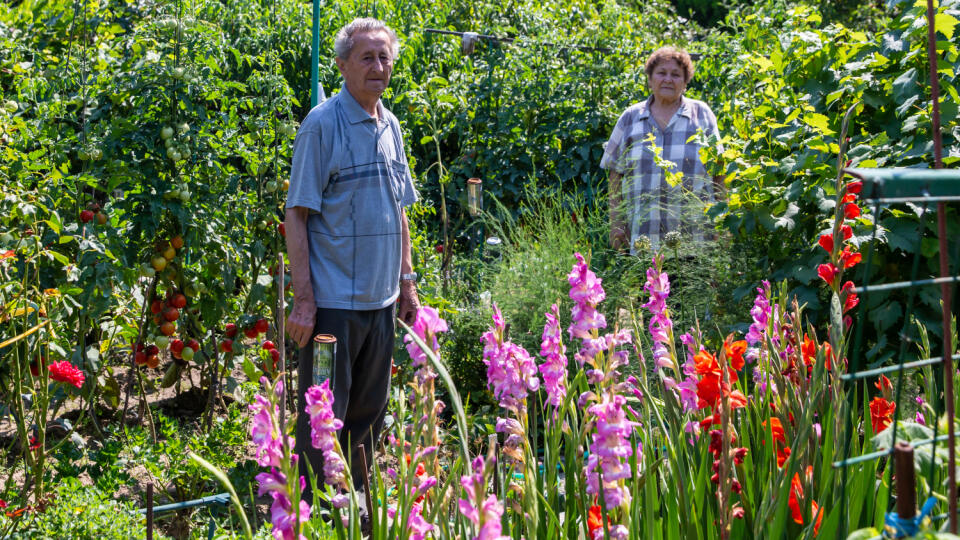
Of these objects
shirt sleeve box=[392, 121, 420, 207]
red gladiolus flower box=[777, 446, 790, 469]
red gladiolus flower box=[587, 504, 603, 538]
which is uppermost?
shirt sleeve box=[392, 121, 420, 207]

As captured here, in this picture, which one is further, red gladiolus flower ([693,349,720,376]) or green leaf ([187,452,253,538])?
red gladiolus flower ([693,349,720,376])

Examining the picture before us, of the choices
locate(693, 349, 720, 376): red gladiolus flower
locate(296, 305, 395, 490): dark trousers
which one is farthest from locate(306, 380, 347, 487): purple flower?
locate(296, 305, 395, 490): dark trousers

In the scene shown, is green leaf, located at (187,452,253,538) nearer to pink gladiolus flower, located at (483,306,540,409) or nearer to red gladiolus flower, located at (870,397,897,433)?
pink gladiolus flower, located at (483,306,540,409)

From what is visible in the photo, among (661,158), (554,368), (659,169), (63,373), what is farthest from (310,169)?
(659,169)

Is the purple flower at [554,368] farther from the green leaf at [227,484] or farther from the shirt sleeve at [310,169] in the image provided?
the shirt sleeve at [310,169]

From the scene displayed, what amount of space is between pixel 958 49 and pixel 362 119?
1.77 m

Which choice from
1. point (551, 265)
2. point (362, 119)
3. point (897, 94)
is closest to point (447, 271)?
point (551, 265)

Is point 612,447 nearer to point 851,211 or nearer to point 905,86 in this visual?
point 851,211

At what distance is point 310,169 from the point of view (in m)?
2.79

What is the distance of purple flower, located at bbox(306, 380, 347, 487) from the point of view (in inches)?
52.6

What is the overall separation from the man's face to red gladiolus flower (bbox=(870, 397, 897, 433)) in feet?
5.45

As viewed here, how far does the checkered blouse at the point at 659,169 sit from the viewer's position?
3934 millimetres

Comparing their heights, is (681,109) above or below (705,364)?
above

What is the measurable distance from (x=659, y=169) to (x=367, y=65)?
1596 mm
